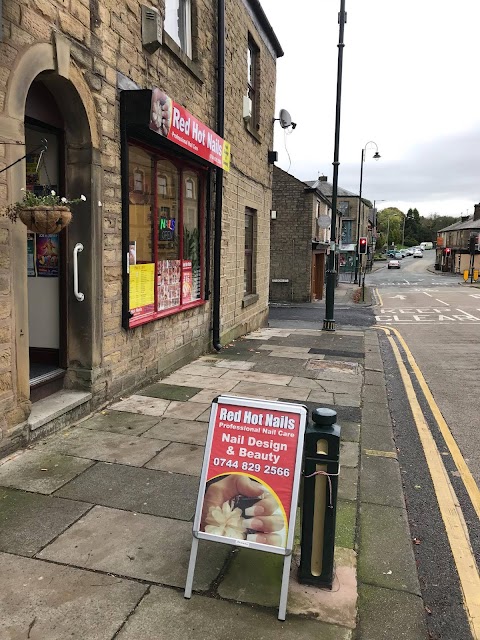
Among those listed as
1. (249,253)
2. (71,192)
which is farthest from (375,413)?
(249,253)

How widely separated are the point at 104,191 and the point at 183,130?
196 centimetres

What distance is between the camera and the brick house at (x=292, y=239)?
29141mm

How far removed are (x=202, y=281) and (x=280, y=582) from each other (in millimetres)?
7213

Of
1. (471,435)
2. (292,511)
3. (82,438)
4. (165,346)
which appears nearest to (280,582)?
(292,511)

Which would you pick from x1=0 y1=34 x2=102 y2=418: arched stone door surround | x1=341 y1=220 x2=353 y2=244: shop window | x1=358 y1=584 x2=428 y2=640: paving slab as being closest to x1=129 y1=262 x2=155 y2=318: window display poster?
x1=0 y1=34 x2=102 y2=418: arched stone door surround

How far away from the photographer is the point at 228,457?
116 inches

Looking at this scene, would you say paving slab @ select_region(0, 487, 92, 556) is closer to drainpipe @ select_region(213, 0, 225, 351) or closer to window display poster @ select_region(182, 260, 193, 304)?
window display poster @ select_region(182, 260, 193, 304)

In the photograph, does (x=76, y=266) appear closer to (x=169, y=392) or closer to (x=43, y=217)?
(x=43, y=217)

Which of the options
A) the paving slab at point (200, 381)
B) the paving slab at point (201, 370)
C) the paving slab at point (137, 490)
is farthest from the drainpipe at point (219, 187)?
the paving slab at point (137, 490)

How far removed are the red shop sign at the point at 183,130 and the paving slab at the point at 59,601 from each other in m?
4.87

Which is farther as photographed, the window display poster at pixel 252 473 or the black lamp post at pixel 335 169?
the black lamp post at pixel 335 169

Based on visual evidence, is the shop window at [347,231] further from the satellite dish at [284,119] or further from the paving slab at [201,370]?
the paving slab at [201,370]

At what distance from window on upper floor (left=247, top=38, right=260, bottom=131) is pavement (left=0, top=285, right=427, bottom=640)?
9.38 m

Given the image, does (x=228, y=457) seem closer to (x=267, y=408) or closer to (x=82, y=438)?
(x=267, y=408)
